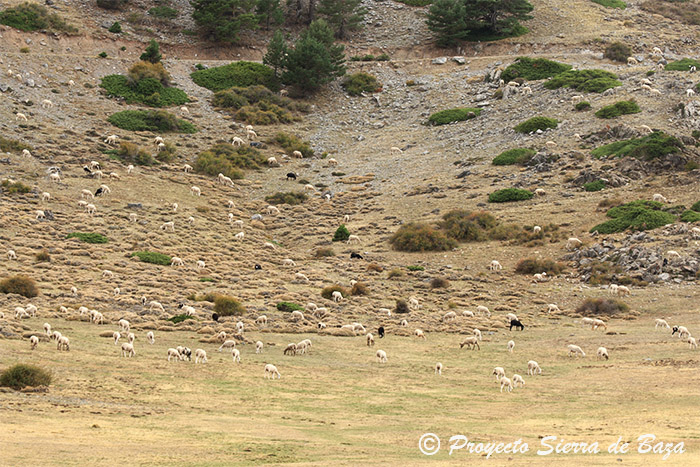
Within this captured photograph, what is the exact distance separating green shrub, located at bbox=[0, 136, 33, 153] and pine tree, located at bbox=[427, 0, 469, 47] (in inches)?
1854

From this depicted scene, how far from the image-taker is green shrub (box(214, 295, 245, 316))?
3086 cm

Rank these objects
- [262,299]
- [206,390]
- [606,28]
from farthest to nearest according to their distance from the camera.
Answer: [606,28], [262,299], [206,390]

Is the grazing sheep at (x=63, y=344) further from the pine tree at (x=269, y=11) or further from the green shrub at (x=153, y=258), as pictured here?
the pine tree at (x=269, y=11)

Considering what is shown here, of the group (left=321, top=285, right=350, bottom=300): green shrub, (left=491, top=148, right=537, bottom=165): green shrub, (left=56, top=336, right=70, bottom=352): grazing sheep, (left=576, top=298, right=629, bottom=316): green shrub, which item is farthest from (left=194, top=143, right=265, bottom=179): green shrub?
(left=56, top=336, right=70, bottom=352): grazing sheep

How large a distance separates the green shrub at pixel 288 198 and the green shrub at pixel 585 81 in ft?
83.4

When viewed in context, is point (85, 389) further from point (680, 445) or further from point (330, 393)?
point (680, 445)

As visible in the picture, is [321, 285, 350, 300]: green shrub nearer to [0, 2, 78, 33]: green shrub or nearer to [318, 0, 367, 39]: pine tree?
[0, 2, 78, 33]: green shrub

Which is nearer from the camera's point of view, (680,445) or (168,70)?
(680,445)

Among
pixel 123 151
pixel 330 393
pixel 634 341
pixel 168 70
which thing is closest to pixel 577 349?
pixel 634 341

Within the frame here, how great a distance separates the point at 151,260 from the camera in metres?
38.5

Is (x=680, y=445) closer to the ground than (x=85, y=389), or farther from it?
farther from it

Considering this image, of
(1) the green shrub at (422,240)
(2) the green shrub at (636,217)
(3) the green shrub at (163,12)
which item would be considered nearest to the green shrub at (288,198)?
(1) the green shrub at (422,240)

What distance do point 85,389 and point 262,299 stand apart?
52.1 feet

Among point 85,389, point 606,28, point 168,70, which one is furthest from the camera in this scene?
point 606,28
